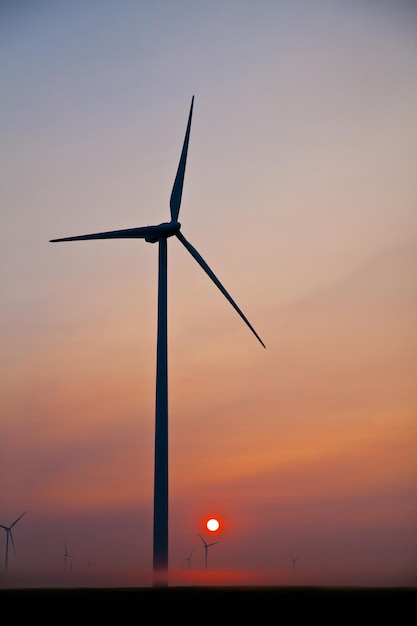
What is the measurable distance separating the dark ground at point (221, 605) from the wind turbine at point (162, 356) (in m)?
6.98

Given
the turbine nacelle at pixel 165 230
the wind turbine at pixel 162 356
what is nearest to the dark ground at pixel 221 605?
the wind turbine at pixel 162 356

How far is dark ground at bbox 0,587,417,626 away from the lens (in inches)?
1885

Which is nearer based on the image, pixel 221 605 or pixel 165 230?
pixel 221 605

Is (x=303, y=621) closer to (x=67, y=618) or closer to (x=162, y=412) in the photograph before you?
(x=67, y=618)

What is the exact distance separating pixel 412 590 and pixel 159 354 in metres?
24.5

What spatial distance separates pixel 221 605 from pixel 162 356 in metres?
23.1

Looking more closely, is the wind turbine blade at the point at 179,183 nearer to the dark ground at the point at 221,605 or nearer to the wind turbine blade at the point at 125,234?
the wind turbine blade at the point at 125,234

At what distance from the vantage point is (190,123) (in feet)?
268

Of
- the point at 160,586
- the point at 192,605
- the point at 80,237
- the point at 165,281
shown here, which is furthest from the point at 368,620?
the point at 80,237

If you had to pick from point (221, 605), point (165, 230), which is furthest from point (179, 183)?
point (221, 605)

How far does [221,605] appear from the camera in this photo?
2000 inches

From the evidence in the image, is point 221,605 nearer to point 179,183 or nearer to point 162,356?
point 162,356

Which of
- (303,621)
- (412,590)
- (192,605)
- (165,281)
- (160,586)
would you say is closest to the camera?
(303,621)

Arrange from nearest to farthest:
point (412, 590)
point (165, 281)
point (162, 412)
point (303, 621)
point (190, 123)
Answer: point (303, 621) → point (412, 590) → point (162, 412) → point (165, 281) → point (190, 123)
